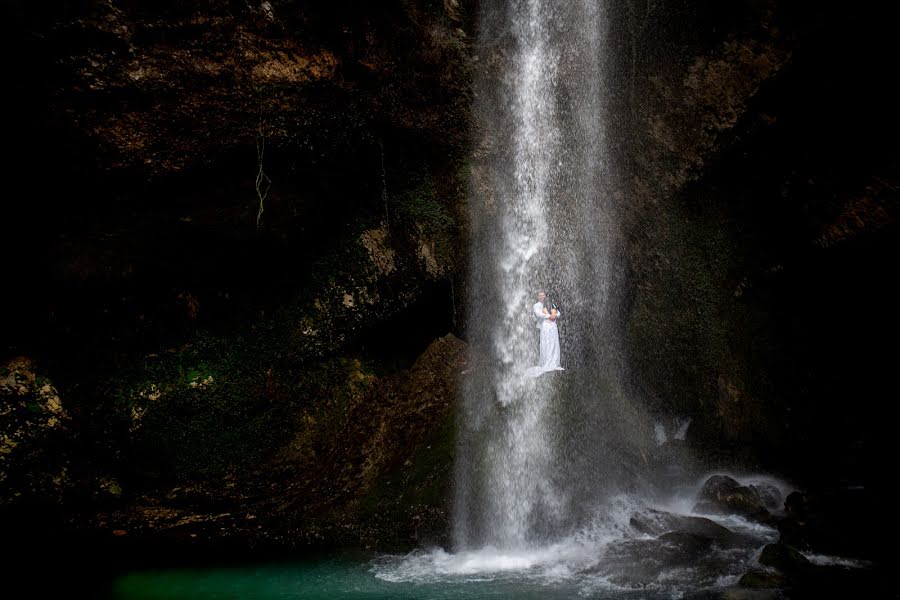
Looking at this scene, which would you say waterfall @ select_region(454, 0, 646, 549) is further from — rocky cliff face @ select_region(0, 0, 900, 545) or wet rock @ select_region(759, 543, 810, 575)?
wet rock @ select_region(759, 543, 810, 575)

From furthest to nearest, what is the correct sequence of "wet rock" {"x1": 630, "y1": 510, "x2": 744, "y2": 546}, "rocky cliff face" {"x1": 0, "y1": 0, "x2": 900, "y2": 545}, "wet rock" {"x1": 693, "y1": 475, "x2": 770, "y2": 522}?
"wet rock" {"x1": 693, "y1": 475, "x2": 770, "y2": 522}
"wet rock" {"x1": 630, "y1": 510, "x2": 744, "y2": 546}
"rocky cliff face" {"x1": 0, "y1": 0, "x2": 900, "y2": 545}

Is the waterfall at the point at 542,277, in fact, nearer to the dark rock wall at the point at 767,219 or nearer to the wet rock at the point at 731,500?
the dark rock wall at the point at 767,219

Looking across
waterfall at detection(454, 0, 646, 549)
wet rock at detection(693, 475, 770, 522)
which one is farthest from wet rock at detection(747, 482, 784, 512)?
waterfall at detection(454, 0, 646, 549)

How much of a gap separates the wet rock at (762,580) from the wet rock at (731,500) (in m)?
2.48

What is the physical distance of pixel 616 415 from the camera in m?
9.07

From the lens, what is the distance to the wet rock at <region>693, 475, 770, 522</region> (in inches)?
312

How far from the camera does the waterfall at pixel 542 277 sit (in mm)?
8055

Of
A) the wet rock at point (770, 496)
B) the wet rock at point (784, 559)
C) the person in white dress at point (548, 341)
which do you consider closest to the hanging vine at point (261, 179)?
the person in white dress at point (548, 341)

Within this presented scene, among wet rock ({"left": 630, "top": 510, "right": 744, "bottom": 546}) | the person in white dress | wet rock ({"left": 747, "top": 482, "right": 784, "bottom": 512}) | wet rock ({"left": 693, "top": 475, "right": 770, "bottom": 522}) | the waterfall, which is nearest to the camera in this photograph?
wet rock ({"left": 630, "top": 510, "right": 744, "bottom": 546})

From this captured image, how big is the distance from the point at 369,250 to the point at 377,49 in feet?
10.3

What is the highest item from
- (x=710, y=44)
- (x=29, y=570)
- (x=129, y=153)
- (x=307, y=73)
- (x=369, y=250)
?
(x=710, y=44)

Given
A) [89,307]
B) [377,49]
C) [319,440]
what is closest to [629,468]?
[319,440]

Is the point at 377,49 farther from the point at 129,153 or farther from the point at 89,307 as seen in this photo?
the point at 89,307

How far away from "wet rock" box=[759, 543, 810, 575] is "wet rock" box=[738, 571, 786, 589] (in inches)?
9.6
